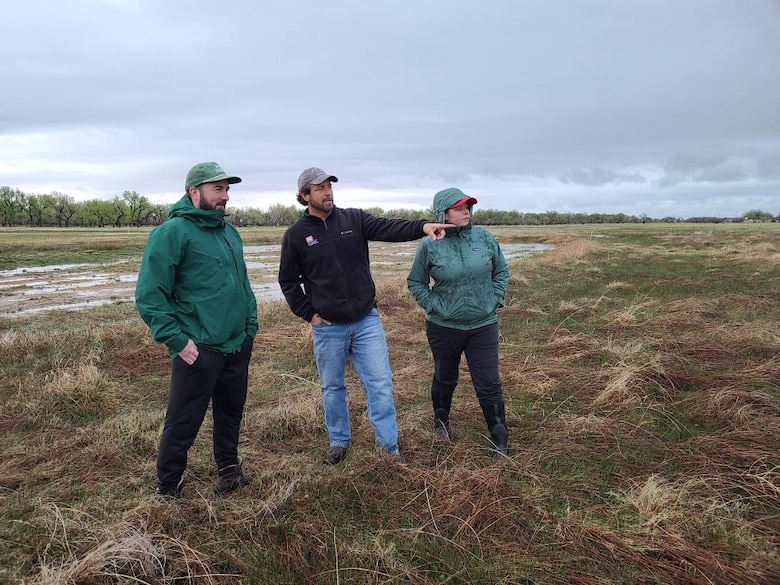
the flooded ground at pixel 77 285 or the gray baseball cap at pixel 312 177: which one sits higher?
the gray baseball cap at pixel 312 177

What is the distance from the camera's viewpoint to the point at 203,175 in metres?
3.00

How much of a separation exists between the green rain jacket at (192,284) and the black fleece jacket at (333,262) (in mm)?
525

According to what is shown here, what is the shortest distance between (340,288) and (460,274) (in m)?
0.92

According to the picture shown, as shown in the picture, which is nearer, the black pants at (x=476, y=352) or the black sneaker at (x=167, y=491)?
the black sneaker at (x=167, y=491)

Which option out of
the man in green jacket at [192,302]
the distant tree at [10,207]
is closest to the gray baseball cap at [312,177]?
the man in green jacket at [192,302]

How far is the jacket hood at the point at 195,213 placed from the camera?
9.78ft

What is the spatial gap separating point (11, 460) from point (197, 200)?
9.59 feet

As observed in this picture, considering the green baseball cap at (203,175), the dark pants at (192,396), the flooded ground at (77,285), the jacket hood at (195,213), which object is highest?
the green baseball cap at (203,175)

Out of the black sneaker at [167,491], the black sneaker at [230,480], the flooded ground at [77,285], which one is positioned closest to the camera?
the black sneaker at [167,491]

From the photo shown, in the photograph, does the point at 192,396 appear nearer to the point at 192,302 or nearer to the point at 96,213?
the point at 192,302

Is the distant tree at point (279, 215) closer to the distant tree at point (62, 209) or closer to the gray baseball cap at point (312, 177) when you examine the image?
the distant tree at point (62, 209)

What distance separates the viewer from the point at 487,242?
3830 millimetres

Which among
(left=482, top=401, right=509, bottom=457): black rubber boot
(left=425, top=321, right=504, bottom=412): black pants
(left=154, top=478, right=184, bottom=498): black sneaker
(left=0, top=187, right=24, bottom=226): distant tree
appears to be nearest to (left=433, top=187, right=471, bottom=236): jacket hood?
(left=425, top=321, right=504, bottom=412): black pants

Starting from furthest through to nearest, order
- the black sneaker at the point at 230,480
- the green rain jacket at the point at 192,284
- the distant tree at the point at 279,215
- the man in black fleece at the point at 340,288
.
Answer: the distant tree at the point at 279,215 → the man in black fleece at the point at 340,288 → the black sneaker at the point at 230,480 → the green rain jacket at the point at 192,284
